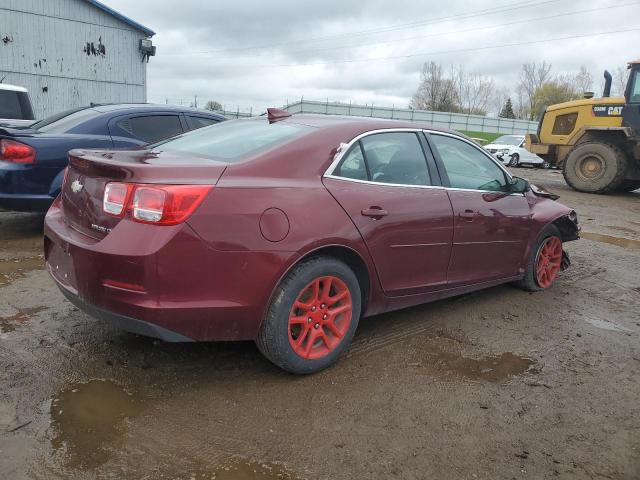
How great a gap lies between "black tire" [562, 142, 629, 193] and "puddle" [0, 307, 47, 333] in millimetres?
12231

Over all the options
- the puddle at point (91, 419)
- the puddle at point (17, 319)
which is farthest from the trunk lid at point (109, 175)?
the puddle at point (17, 319)

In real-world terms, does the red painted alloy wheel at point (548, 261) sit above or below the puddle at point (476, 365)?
above

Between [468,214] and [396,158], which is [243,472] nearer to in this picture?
[396,158]

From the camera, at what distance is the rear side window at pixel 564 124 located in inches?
527

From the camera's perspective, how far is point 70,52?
18938 millimetres

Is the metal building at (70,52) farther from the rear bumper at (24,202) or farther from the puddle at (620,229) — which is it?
the puddle at (620,229)

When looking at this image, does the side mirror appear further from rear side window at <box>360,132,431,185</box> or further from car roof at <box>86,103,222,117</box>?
car roof at <box>86,103,222,117</box>

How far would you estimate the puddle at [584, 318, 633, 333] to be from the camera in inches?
162

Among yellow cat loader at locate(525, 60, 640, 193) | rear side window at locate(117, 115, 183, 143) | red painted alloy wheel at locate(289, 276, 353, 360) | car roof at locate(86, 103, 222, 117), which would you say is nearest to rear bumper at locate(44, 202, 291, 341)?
red painted alloy wheel at locate(289, 276, 353, 360)

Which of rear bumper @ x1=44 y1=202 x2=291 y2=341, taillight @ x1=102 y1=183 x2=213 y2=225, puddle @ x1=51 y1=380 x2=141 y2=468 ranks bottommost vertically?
puddle @ x1=51 y1=380 x2=141 y2=468

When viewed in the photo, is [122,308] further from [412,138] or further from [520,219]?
[520,219]

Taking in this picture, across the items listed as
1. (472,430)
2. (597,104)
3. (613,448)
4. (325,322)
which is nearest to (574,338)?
(613,448)

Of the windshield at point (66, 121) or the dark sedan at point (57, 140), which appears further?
the windshield at point (66, 121)

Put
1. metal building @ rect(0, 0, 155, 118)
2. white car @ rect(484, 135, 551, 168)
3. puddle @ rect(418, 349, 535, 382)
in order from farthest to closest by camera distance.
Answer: white car @ rect(484, 135, 551, 168) < metal building @ rect(0, 0, 155, 118) < puddle @ rect(418, 349, 535, 382)
